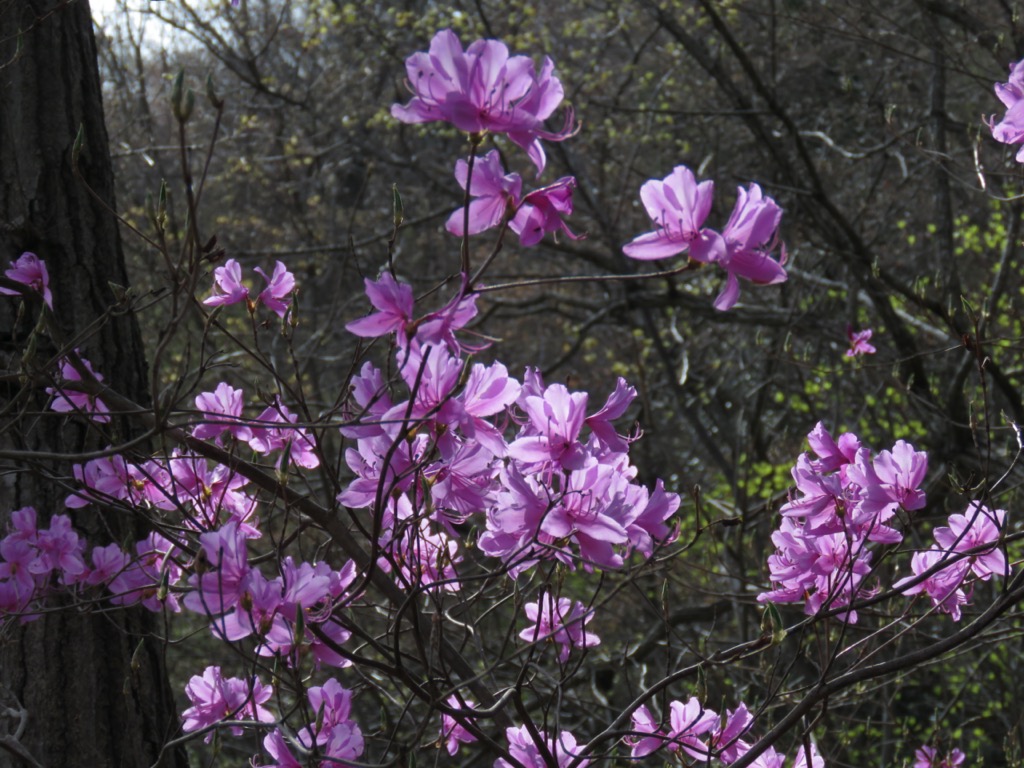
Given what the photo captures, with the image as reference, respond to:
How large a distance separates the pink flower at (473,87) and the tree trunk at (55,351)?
1.05 metres

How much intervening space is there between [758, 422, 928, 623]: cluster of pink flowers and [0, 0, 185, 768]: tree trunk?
1082 mm

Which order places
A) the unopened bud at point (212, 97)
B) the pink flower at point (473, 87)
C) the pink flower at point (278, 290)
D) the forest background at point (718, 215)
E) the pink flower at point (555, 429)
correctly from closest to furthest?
the unopened bud at point (212, 97)
the pink flower at point (473, 87)
the pink flower at point (555, 429)
the pink flower at point (278, 290)
the forest background at point (718, 215)

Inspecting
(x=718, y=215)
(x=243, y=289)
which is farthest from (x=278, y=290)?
(x=718, y=215)

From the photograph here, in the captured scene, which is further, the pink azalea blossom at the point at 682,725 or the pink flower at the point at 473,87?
the pink azalea blossom at the point at 682,725

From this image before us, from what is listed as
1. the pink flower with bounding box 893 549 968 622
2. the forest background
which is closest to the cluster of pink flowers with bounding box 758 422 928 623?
the pink flower with bounding box 893 549 968 622

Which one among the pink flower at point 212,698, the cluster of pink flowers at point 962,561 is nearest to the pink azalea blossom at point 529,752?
the pink flower at point 212,698

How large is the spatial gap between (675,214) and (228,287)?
814 mm

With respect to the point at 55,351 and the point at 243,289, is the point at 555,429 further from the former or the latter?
the point at 55,351

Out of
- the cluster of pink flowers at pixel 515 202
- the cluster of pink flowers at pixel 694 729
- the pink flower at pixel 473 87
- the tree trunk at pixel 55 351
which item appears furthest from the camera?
the tree trunk at pixel 55 351

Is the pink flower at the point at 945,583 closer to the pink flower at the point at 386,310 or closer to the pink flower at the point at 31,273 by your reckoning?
the pink flower at the point at 386,310

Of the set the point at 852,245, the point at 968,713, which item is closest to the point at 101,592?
the point at 852,245

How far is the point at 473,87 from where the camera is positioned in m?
1.23

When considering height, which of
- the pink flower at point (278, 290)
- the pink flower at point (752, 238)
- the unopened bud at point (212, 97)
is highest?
the pink flower at point (278, 290)

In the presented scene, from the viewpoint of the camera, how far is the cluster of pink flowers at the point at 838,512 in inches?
67.6
